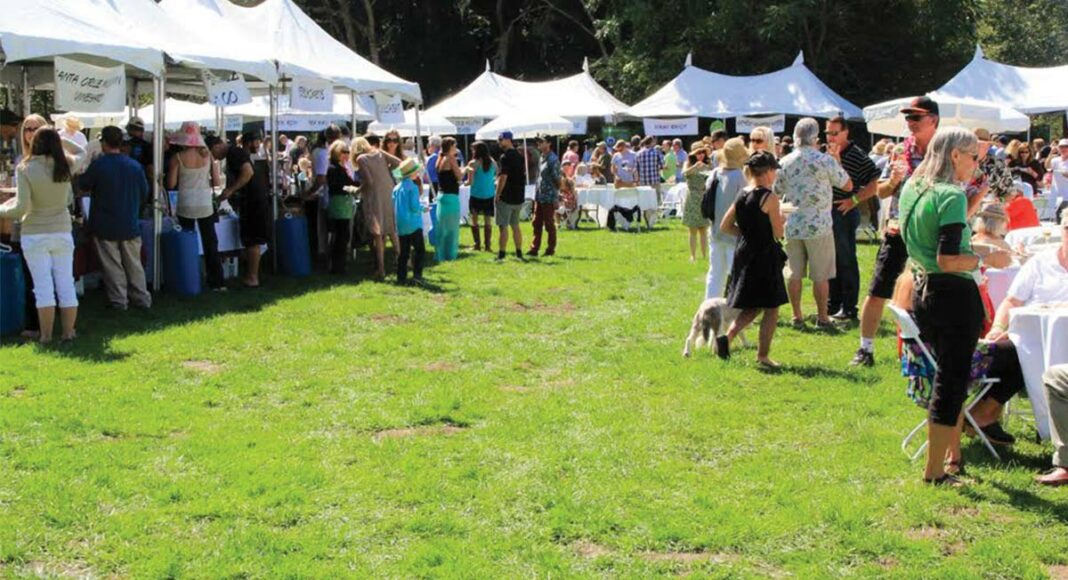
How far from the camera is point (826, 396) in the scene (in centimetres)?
734

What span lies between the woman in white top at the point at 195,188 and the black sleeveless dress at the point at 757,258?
626 centimetres

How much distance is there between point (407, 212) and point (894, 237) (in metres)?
6.31

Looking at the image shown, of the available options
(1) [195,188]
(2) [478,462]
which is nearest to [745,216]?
(2) [478,462]

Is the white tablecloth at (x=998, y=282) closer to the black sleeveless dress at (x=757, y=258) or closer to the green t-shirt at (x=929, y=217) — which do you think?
the black sleeveless dress at (x=757, y=258)

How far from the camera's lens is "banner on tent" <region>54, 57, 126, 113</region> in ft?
33.0

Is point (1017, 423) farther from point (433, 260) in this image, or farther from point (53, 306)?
point (433, 260)

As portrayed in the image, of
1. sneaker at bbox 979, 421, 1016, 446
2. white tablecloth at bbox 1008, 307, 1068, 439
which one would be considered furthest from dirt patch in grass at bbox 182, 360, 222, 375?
white tablecloth at bbox 1008, 307, 1068, 439

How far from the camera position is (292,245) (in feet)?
45.1

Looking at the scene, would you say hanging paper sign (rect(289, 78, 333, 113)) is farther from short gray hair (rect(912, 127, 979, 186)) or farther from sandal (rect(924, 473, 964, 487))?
sandal (rect(924, 473, 964, 487))

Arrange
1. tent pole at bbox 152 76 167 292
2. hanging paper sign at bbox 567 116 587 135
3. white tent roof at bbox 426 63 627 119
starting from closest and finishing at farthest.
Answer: tent pole at bbox 152 76 167 292 → hanging paper sign at bbox 567 116 587 135 → white tent roof at bbox 426 63 627 119

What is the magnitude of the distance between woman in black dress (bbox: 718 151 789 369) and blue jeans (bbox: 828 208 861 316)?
2.04 m

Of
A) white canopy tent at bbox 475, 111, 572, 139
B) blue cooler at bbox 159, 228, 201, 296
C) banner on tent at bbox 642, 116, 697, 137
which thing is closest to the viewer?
blue cooler at bbox 159, 228, 201, 296

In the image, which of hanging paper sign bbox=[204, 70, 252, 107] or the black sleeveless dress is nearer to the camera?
the black sleeveless dress

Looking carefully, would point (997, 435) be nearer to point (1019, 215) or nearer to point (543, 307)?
point (1019, 215)
